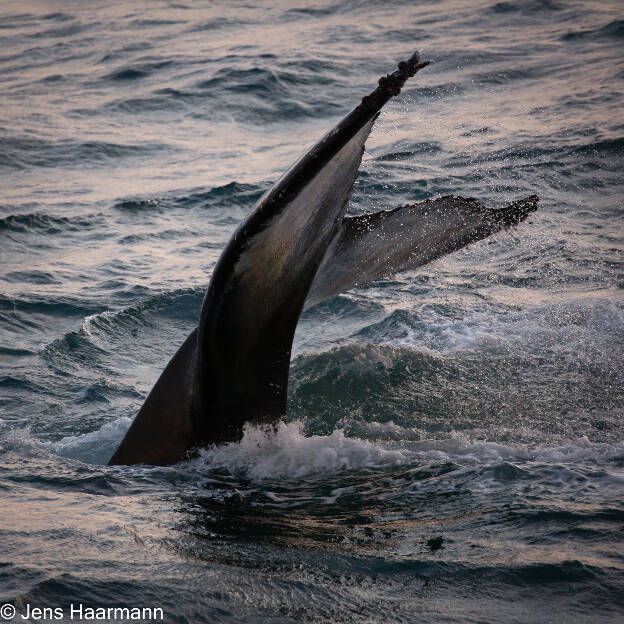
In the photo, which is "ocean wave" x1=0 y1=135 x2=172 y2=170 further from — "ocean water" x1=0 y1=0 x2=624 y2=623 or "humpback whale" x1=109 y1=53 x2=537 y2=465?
"humpback whale" x1=109 y1=53 x2=537 y2=465

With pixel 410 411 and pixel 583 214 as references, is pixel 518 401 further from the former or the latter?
pixel 583 214

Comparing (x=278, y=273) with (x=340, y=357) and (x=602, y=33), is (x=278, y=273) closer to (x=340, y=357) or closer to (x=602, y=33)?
(x=340, y=357)

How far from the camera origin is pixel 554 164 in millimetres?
12125

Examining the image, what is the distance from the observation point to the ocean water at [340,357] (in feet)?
11.8

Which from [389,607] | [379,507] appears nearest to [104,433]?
[379,507]

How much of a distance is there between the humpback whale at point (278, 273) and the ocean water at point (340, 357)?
238 millimetres

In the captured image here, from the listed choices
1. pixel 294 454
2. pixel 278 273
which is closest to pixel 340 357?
pixel 294 454

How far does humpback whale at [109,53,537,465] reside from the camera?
362cm

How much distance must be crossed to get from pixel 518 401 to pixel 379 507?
187cm

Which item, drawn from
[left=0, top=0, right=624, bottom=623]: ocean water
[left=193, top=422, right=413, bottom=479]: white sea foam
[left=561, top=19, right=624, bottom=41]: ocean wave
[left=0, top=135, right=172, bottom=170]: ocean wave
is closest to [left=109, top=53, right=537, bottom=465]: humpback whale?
[left=193, top=422, right=413, bottom=479]: white sea foam

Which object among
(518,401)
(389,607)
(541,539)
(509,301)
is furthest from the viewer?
(509,301)

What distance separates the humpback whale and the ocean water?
0.78 ft

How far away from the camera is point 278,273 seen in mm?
3891

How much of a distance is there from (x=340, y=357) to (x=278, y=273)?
296 cm
